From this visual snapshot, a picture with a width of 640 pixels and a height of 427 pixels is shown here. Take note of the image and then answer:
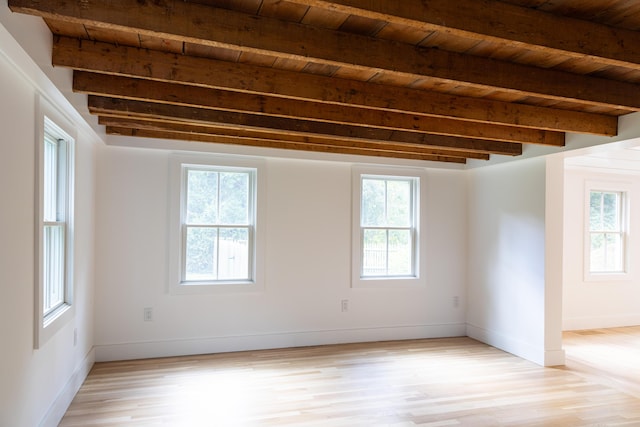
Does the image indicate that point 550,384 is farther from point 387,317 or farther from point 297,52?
point 297,52

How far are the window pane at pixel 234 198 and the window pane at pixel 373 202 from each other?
1409 mm

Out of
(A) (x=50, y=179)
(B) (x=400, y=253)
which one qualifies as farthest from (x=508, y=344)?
(A) (x=50, y=179)

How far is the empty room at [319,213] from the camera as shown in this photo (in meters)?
2.06

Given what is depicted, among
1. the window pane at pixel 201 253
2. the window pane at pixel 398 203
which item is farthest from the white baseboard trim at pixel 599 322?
the window pane at pixel 201 253

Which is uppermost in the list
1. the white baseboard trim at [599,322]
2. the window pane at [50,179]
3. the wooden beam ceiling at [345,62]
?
the wooden beam ceiling at [345,62]

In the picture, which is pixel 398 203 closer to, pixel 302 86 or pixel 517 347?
pixel 517 347

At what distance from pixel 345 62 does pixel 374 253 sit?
324 centimetres

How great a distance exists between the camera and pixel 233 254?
4.55 meters

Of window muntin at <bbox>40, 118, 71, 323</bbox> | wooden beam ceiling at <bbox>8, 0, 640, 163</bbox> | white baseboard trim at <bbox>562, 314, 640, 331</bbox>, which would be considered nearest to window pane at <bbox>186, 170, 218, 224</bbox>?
wooden beam ceiling at <bbox>8, 0, 640, 163</bbox>

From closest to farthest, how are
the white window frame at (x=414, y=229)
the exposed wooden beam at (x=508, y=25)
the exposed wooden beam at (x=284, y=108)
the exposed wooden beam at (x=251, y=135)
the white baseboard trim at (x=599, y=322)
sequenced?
the exposed wooden beam at (x=508, y=25) → the exposed wooden beam at (x=284, y=108) → the exposed wooden beam at (x=251, y=135) → the white window frame at (x=414, y=229) → the white baseboard trim at (x=599, y=322)

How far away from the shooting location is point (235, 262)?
4.56m

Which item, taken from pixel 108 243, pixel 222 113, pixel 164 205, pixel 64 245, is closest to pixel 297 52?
pixel 222 113

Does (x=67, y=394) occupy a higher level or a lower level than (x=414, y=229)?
lower

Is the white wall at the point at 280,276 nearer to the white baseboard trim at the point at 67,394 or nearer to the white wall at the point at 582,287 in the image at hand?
the white baseboard trim at the point at 67,394
